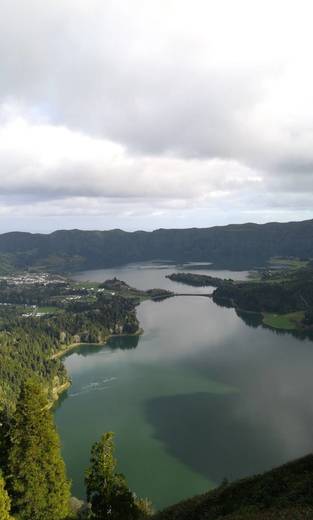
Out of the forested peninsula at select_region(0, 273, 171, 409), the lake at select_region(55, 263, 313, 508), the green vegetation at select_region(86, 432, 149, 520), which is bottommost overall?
the lake at select_region(55, 263, 313, 508)

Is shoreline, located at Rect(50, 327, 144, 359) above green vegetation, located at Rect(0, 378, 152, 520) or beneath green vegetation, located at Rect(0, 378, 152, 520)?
beneath

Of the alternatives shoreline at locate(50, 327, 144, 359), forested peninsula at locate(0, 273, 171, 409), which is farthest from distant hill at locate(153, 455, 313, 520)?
shoreline at locate(50, 327, 144, 359)

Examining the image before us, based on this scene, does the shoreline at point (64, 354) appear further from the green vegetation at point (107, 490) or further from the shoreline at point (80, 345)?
the green vegetation at point (107, 490)

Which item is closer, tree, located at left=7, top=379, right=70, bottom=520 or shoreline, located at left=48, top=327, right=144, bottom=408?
tree, located at left=7, top=379, right=70, bottom=520

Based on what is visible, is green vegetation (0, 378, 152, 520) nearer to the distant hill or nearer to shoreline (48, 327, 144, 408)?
the distant hill

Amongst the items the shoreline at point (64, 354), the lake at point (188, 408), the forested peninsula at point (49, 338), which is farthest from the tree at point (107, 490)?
the shoreline at point (64, 354)

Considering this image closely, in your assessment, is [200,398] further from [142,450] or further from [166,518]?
[166,518]
